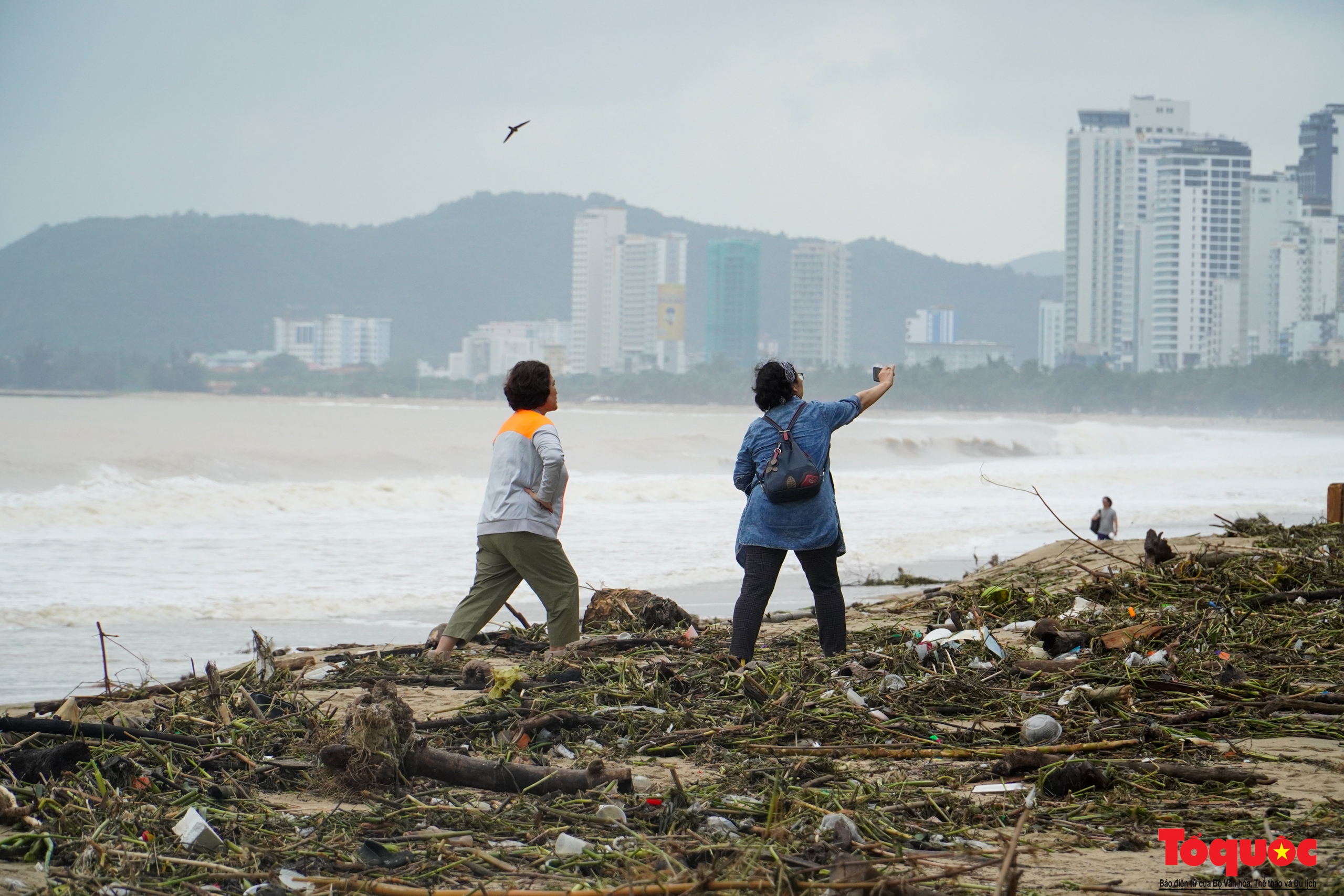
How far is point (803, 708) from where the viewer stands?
4.61m

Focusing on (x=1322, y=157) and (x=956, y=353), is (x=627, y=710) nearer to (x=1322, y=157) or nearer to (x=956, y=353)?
(x=956, y=353)

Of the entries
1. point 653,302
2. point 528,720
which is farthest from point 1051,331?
point 528,720

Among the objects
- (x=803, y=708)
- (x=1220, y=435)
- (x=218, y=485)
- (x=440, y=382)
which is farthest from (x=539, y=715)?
(x=440, y=382)

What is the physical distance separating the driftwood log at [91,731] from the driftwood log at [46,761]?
171 millimetres

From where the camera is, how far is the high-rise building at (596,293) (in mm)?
175875

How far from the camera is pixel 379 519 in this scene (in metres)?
20.4

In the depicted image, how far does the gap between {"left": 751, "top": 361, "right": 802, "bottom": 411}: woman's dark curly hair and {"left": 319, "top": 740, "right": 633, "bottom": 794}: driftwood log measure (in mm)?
2270

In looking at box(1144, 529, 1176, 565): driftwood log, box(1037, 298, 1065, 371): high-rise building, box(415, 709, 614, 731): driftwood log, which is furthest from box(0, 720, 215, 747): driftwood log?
box(1037, 298, 1065, 371): high-rise building

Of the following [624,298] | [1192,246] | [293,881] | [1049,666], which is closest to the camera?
[293,881]

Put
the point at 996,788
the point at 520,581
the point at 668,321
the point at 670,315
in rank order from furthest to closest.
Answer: the point at 670,315 < the point at 668,321 < the point at 520,581 < the point at 996,788

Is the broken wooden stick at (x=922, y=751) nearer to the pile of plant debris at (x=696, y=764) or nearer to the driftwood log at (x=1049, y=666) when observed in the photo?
the pile of plant debris at (x=696, y=764)

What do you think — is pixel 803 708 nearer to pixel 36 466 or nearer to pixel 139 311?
pixel 36 466

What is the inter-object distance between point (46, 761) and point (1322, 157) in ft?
698

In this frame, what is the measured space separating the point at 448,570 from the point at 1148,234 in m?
156
